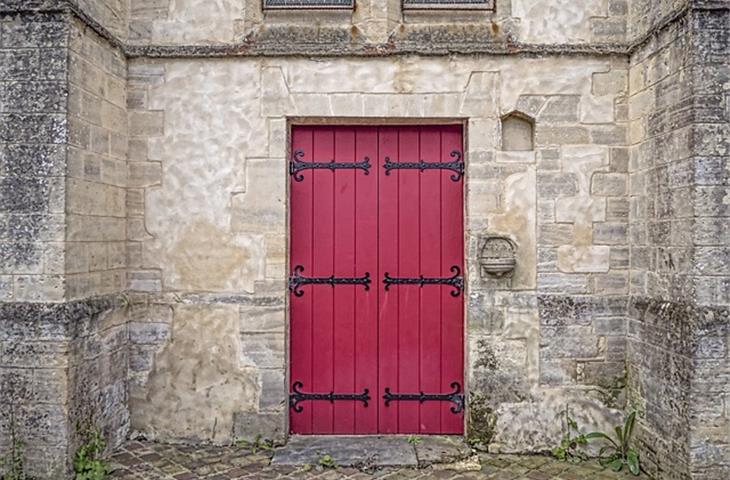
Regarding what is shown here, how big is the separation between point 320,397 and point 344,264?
0.94 meters

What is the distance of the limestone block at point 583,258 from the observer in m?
4.46

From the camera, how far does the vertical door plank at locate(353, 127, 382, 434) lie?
4.64 meters

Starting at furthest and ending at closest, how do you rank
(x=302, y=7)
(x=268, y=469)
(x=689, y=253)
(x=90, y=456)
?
(x=302, y=7)
(x=268, y=469)
(x=90, y=456)
(x=689, y=253)

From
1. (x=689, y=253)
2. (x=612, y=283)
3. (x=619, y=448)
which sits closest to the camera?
(x=689, y=253)

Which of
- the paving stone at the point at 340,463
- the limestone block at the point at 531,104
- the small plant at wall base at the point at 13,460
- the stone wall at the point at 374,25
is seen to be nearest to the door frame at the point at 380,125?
the paving stone at the point at 340,463

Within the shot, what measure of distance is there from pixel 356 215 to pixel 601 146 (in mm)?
1703

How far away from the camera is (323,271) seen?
15.3ft

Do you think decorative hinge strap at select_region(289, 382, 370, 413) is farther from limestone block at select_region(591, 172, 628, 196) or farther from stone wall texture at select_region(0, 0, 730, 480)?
limestone block at select_region(591, 172, 628, 196)

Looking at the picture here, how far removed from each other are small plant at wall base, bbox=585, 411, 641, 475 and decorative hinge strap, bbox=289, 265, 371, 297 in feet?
5.89

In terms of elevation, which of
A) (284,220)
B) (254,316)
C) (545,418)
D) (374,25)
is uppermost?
(374,25)

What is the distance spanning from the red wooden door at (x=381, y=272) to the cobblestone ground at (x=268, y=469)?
1.65ft

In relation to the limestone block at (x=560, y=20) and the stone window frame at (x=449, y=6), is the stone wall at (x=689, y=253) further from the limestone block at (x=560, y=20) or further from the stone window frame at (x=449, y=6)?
the stone window frame at (x=449, y=6)

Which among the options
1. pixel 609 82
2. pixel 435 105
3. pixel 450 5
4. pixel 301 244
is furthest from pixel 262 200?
pixel 609 82

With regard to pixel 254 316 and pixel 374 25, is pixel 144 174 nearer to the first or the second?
pixel 254 316
